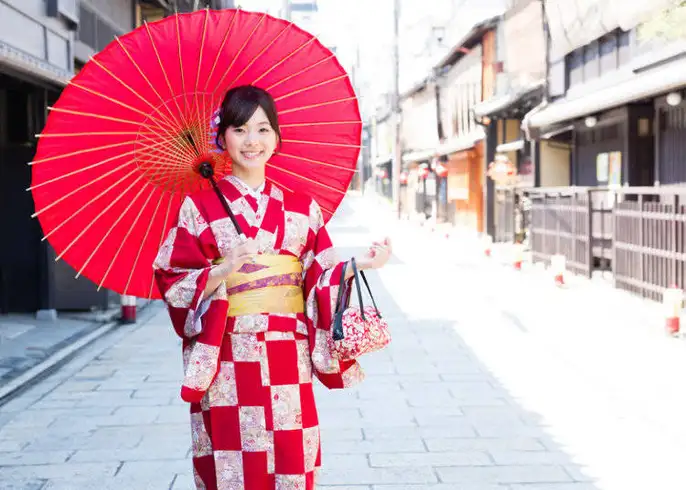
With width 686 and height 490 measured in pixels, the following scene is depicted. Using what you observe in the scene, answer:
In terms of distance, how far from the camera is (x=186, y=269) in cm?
318

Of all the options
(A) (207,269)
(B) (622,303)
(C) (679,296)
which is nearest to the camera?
(A) (207,269)

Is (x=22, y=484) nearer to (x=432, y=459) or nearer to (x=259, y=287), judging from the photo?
(x=432, y=459)

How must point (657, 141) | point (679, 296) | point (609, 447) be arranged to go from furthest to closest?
point (657, 141), point (679, 296), point (609, 447)

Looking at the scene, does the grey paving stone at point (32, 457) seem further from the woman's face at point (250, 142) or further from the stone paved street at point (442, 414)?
the woman's face at point (250, 142)

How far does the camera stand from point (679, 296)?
9.58 m

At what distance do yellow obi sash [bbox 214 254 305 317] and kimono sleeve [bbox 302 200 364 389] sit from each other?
0.11 metres

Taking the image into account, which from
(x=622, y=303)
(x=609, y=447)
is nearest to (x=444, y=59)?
(x=622, y=303)

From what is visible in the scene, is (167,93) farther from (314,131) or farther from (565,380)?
(565,380)

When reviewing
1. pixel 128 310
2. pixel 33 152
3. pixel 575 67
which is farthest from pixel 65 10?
pixel 575 67

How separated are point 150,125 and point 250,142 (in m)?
0.50

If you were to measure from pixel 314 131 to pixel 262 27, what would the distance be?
48cm

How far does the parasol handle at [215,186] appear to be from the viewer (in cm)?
318

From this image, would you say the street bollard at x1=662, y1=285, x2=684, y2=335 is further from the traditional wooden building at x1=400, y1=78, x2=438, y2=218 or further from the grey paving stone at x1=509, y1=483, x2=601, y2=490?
the traditional wooden building at x1=400, y1=78, x2=438, y2=218

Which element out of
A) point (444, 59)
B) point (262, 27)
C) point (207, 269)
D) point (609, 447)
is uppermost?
point (444, 59)
